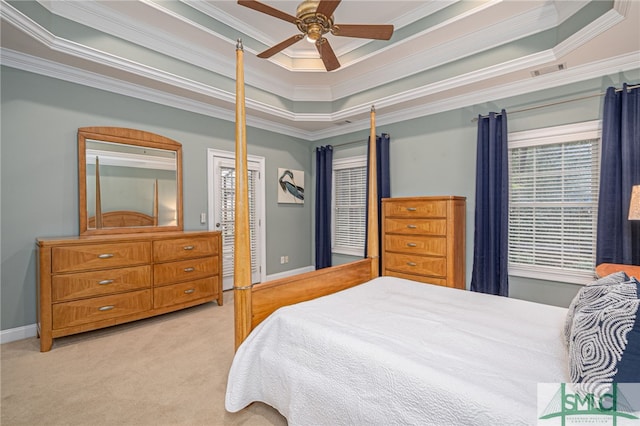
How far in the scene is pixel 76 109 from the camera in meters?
3.05

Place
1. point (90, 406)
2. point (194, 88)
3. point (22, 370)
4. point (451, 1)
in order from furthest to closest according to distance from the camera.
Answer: point (194, 88) → point (451, 1) → point (22, 370) → point (90, 406)

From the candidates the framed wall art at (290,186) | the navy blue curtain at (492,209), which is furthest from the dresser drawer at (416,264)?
the framed wall art at (290,186)

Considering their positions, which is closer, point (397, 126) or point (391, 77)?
point (391, 77)

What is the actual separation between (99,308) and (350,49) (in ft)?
13.3

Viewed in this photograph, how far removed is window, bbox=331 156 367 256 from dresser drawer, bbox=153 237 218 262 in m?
2.20

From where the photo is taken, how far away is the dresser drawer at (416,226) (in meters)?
3.31

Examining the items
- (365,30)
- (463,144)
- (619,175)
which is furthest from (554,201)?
(365,30)

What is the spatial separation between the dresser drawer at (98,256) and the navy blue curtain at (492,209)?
3.63m

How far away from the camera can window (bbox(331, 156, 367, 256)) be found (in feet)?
15.8

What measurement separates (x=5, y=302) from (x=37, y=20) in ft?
8.20

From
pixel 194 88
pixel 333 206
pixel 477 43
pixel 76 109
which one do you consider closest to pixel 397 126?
pixel 477 43

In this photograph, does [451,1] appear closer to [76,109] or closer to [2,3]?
[2,3]

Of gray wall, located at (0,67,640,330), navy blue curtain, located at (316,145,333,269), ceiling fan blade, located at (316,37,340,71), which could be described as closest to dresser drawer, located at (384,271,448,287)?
Answer: gray wall, located at (0,67,640,330)

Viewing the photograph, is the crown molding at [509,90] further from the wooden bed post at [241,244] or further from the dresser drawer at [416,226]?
the wooden bed post at [241,244]
